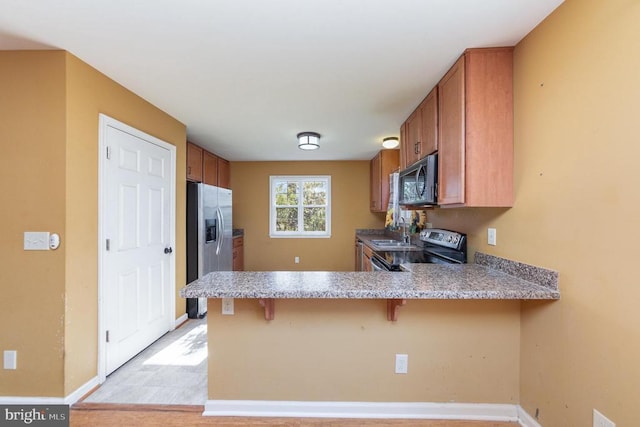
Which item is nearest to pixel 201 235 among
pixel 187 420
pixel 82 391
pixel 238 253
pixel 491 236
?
pixel 82 391

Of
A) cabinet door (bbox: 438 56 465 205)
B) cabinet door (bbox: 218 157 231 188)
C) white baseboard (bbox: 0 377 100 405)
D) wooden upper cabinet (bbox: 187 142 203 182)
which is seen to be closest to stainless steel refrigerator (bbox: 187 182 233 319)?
wooden upper cabinet (bbox: 187 142 203 182)

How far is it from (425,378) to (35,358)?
2.43m

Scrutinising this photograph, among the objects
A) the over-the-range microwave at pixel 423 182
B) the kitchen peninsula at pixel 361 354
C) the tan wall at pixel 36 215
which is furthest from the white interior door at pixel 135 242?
the over-the-range microwave at pixel 423 182

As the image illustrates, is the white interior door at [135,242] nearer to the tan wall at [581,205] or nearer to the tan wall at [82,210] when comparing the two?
the tan wall at [82,210]

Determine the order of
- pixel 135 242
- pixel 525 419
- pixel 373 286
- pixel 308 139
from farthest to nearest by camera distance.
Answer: pixel 308 139 < pixel 135 242 < pixel 525 419 < pixel 373 286

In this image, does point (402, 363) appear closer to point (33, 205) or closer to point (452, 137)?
point (452, 137)

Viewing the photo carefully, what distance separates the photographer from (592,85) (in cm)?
122

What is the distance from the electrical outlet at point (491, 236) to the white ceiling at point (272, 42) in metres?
1.14

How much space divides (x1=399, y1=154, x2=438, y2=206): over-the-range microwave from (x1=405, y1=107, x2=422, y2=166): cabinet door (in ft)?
0.64

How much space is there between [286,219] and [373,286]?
415cm

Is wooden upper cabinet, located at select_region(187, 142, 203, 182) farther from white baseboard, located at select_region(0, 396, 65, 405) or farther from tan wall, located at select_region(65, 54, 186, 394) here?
white baseboard, located at select_region(0, 396, 65, 405)

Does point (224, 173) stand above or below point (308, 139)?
below

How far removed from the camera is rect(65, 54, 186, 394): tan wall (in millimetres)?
1833

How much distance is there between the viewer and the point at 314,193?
552cm
